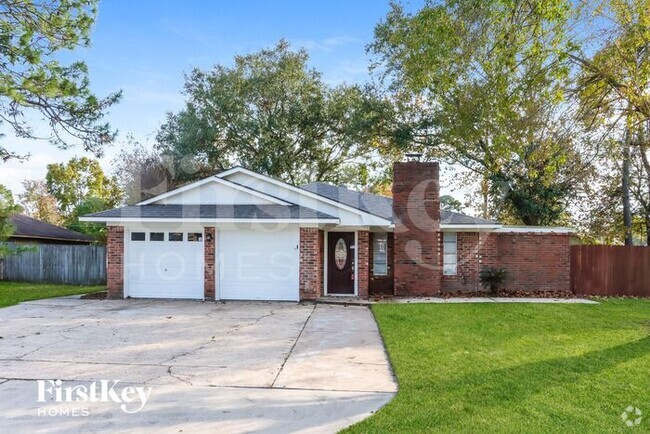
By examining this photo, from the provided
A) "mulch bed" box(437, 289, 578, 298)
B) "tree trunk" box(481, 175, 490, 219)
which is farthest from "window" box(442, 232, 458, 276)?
"tree trunk" box(481, 175, 490, 219)

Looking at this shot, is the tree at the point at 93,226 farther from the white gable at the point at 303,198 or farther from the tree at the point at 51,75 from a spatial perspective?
the tree at the point at 51,75

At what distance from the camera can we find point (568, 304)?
12367mm

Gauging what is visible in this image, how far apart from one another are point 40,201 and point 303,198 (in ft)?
120

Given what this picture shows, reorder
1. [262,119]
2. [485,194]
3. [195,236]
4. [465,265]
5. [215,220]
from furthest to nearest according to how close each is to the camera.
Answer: [262,119]
[485,194]
[465,265]
[195,236]
[215,220]

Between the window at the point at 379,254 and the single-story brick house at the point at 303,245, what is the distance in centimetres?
3

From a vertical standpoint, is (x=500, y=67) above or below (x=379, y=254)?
above

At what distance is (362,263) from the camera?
13984mm

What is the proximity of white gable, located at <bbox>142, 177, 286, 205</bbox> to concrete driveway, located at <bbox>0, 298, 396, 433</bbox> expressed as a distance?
409cm

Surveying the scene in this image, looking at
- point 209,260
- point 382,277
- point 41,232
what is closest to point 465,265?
point 382,277

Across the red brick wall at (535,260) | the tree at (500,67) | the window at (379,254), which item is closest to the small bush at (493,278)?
the red brick wall at (535,260)

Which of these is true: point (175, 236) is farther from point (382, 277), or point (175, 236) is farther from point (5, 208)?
point (5, 208)

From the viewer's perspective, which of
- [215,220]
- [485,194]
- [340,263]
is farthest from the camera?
[485,194]

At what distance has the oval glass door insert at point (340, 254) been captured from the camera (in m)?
14.6

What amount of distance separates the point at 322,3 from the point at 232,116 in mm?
14992
